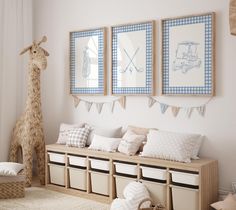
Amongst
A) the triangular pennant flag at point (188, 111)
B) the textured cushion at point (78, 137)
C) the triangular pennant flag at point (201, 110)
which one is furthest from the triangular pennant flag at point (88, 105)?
the triangular pennant flag at point (201, 110)

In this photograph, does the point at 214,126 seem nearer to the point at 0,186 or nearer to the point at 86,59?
the point at 86,59

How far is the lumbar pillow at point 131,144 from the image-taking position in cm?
392

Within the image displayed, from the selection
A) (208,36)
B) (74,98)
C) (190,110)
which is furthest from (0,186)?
(208,36)

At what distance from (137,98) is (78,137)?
30.2 inches

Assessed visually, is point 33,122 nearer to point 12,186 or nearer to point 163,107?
point 12,186

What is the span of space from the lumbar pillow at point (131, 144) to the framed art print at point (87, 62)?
29.5 inches

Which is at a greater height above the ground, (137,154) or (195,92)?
(195,92)

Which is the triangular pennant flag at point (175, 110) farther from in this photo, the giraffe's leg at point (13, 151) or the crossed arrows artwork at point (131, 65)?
the giraffe's leg at point (13, 151)

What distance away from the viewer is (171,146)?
3.63 m

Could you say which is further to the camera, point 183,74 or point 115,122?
point 115,122

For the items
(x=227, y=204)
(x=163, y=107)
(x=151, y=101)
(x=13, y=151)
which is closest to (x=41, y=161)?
(x=13, y=151)

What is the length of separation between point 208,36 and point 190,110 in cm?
72

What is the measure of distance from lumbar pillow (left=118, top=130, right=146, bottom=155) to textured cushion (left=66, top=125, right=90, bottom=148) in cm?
51

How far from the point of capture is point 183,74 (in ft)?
13.0
